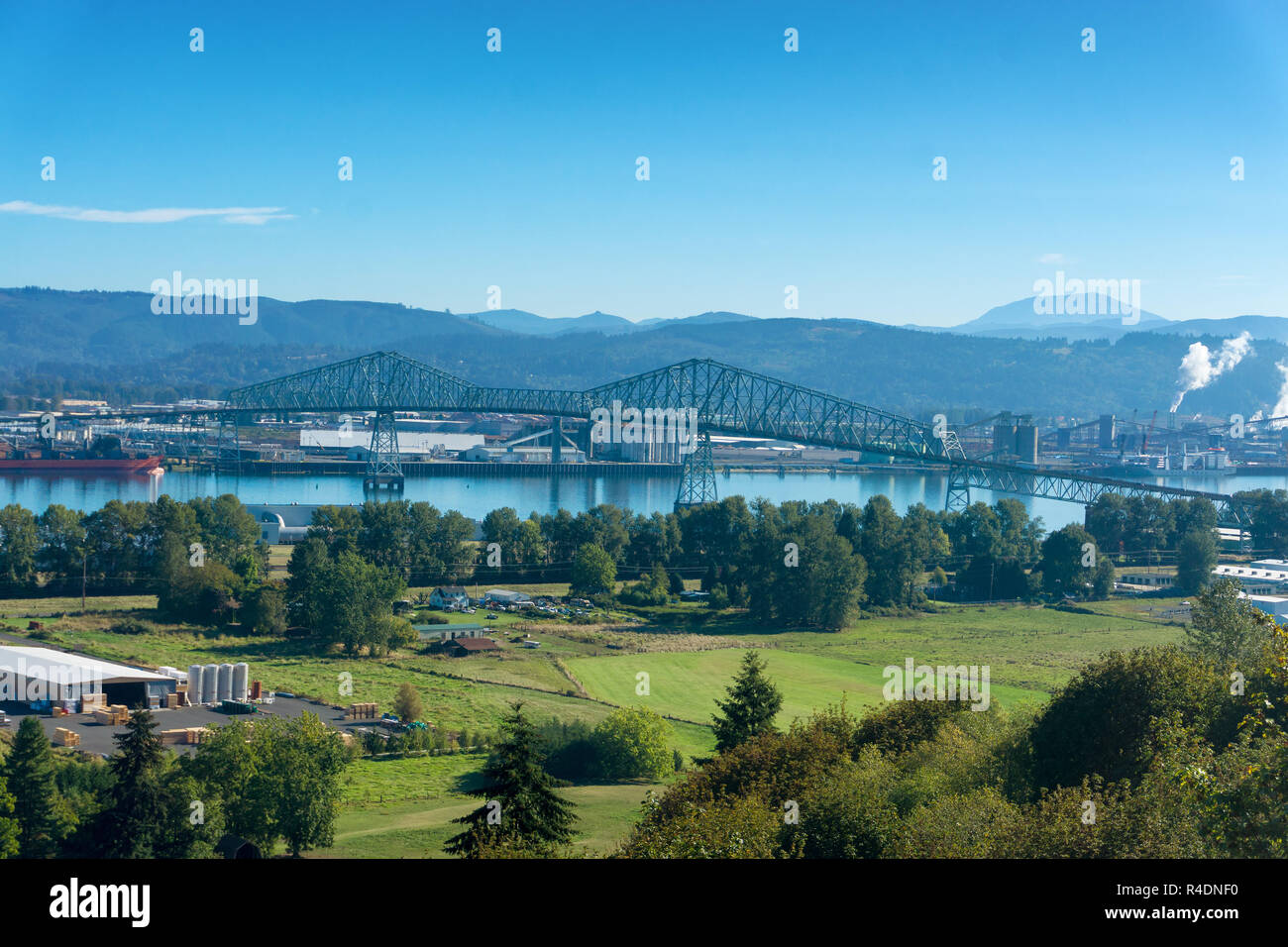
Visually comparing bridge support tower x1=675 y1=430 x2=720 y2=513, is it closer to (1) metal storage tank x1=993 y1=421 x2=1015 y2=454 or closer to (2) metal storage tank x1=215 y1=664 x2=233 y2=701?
(1) metal storage tank x1=993 y1=421 x2=1015 y2=454

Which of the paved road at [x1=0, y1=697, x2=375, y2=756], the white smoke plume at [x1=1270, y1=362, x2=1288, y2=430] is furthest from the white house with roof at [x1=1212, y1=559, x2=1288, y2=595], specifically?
the white smoke plume at [x1=1270, y1=362, x2=1288, y2=430]

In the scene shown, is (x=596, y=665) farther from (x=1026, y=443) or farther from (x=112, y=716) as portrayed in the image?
(x=1026, y=443)

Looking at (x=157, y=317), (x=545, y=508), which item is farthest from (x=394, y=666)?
(x=157, y=317)

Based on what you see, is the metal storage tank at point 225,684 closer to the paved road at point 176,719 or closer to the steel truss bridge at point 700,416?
the paved road at point 176,719

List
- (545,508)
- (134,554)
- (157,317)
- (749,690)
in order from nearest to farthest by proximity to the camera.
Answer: (749,690) → (134,554) → (545,508) → (157,317)

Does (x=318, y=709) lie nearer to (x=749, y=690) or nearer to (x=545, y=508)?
(x=749, y=690)
